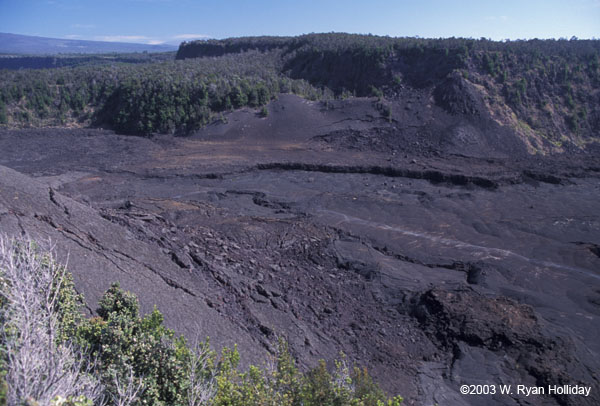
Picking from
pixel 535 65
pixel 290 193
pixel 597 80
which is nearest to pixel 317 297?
pixel 290 193

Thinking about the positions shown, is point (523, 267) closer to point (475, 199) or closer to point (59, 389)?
point (475, 199)

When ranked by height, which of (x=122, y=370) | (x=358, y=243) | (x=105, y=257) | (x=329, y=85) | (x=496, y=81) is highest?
(x=496, y=81)

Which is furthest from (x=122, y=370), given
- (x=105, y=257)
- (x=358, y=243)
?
(x=358, y=243)

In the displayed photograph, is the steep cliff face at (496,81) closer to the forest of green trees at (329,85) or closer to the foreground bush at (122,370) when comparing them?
the forest of green trees at (329,85)

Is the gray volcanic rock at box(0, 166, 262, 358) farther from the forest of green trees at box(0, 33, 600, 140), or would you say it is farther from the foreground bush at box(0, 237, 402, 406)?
the forest of green trees at box(0, 33, 600, 140)

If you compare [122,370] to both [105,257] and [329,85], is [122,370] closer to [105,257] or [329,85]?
[105,257]

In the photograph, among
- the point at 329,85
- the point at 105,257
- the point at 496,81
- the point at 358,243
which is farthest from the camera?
the point at 329,85

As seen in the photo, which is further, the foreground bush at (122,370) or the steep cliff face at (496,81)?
the steep cliff face at (496,81)

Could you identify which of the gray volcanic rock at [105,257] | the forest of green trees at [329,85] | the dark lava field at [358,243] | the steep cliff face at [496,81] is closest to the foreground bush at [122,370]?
the dark lava field at [358,243]
